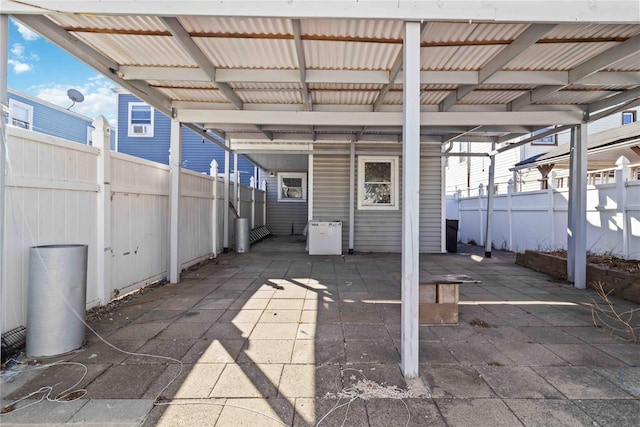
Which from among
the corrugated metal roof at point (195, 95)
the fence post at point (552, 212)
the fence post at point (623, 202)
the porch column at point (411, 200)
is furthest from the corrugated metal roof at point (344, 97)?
the fence post at point (552, 212)

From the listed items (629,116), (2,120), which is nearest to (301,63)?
(2,120)

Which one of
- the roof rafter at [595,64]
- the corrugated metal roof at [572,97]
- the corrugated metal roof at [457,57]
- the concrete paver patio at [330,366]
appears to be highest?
the corrugated metal roof at [457,57]

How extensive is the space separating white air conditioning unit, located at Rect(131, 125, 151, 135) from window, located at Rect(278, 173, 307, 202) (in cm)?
552

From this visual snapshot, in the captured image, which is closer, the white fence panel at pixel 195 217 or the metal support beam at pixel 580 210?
the metal support beam at pixel 580 210

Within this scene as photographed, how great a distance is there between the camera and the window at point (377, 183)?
28.6ft

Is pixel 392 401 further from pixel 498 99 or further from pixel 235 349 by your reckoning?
pixel 498 99

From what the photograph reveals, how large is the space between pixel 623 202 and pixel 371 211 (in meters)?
5.00

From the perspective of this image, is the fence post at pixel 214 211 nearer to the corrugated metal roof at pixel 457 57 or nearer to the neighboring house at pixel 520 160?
the corrugated metal roof at pixel 457 57

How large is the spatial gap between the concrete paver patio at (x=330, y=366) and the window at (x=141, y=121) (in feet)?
34.6

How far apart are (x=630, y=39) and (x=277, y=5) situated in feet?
11.4

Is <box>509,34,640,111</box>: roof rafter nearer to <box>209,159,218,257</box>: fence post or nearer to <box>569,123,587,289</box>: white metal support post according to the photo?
<box>569,123,587,289</box>: white metal support post

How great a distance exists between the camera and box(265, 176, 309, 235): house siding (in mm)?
13711

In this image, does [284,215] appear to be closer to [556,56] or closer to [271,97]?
[271,97]

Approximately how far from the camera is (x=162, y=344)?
2.90 m
